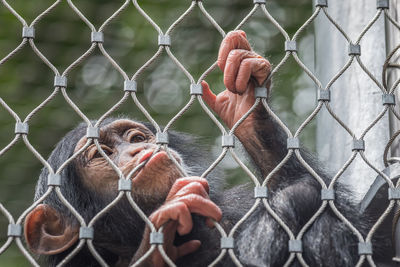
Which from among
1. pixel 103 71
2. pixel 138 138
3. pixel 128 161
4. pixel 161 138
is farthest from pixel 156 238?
pixel 103 71

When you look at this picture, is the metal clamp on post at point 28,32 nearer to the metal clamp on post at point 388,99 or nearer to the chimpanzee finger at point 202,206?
the chimpanzee finger at point 202,206

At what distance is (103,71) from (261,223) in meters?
2.15

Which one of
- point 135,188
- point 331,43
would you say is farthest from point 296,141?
point 331,43

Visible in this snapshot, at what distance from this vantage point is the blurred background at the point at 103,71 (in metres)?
4.09

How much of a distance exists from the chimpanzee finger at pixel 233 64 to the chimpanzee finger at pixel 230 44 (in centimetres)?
2

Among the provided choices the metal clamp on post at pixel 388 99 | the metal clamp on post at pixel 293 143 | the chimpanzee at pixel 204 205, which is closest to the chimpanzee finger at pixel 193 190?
the chimpanzee at pixel 204 205

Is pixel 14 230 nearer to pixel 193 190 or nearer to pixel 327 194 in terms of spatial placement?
pixel 193 190

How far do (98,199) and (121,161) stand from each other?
0.49 feet

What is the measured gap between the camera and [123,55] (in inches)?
169

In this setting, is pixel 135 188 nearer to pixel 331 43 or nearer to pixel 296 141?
pixel 296 141

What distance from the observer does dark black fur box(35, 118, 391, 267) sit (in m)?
2.16

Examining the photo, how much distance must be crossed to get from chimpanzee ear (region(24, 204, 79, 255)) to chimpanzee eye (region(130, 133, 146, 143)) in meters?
0.47

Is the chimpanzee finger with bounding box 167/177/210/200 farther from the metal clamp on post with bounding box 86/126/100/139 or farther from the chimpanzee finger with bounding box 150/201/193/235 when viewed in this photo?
the metal clamp on post with bounding box 86/126/100/139

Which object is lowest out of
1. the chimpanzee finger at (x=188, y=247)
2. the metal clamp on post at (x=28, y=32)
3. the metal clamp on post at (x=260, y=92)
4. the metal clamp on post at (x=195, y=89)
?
the chimpanzee finger at (x=188, y=247)
